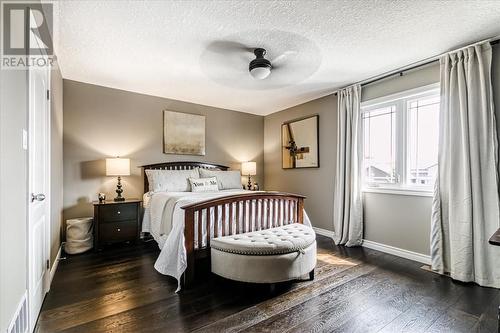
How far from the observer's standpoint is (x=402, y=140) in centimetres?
323

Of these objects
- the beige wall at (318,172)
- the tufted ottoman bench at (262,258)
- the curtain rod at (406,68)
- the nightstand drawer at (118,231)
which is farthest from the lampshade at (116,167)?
the curtain rod at (406,68)

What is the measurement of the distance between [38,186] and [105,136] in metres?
2.15

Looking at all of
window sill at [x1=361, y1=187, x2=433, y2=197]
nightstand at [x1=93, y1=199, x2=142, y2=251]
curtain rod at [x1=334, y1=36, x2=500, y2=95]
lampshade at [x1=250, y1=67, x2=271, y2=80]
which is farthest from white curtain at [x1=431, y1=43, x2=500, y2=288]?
nightstand at [x1=93, y1=199, x2=142, y2=251]

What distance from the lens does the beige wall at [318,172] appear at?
4.12 m

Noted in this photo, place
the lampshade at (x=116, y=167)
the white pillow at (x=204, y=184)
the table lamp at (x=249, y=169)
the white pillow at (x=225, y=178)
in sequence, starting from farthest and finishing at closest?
the table lamp at (x=249, y=169)
the white pillow at (x=225, y=178)
the white pillow at (x=204, y=184)
the lampshade at (x=116, y=167)

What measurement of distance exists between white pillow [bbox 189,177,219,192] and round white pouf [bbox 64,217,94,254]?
149 centimetres

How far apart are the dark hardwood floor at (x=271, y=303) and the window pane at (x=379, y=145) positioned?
4.19ft

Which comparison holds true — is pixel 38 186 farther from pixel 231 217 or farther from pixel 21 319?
pixel 231 217

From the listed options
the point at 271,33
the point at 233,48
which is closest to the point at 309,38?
the point at 271,33

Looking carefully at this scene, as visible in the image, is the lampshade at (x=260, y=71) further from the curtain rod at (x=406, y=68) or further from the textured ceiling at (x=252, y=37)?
the curtain rod at (x=406, y=68)

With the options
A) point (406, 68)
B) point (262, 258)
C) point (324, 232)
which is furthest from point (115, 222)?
point (406, 68)

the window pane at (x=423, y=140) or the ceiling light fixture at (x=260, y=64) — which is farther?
the window pane at (x=423, y=140)

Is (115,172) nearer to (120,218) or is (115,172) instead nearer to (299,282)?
(120,218)

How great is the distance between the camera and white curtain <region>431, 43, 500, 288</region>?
2369 mm
